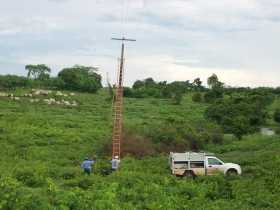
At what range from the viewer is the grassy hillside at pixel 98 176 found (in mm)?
18078

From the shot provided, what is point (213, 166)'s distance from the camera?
31.1 meters

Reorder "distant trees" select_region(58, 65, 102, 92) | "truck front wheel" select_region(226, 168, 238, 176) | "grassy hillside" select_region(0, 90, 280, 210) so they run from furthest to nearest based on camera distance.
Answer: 1. "distant trees" select_region(58, 65, 102, 92)
2. "truck front wheel" select_region(226, 168, 238, 176)
3. "grassy hillside" select_region(0, 90, 280, 210)

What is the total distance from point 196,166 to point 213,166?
847mm

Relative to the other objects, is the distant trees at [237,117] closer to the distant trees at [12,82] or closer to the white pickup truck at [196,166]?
the white pickup truck at [196,166]

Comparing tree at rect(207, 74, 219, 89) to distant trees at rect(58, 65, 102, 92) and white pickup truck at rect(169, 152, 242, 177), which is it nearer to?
distant trees at rect(58, 65, 102, 92)

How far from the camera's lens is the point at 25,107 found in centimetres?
7644

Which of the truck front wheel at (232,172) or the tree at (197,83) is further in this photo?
the tree at (197,83)

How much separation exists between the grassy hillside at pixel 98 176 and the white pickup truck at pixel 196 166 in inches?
30.2

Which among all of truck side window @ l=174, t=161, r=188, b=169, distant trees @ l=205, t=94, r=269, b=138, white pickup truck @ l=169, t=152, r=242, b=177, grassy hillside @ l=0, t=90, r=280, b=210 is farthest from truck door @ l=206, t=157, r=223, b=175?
distant trees @ l=205, t=94, r=269, b=138

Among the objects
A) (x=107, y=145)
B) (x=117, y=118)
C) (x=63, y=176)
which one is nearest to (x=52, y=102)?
(x=107, y=145)

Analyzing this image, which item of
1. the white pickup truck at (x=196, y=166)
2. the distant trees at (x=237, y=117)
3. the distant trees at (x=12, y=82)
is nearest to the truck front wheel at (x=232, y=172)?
the white pickup truck at (x=196, y=166)

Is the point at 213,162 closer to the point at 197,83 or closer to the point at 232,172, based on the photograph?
the point at 232,172

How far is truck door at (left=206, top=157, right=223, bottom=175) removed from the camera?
102 feet

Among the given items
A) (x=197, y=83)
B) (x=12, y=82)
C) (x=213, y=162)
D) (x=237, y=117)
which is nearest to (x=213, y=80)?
(x=197, y=83)
